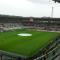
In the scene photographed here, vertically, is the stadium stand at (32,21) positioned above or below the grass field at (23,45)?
below

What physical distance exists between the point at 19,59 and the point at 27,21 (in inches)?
2427

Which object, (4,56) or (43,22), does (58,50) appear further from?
(43,22)

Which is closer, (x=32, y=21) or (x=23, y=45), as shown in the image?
(x=23, y=45)

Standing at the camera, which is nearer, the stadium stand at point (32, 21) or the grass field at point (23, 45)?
the grass field at point (23, 45)

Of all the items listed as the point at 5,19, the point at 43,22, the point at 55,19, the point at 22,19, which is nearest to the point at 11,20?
the point at 5,19

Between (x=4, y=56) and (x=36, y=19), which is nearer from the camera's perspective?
(x=4, y=56)

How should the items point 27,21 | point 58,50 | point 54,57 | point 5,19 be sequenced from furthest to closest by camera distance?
point 27,21, point 5,19, point 58,50, point 54,57

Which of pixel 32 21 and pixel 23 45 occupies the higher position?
pixel 23 45

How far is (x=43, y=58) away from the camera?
7664 mm

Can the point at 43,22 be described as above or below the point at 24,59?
below

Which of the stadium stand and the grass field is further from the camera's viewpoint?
the stadium stand

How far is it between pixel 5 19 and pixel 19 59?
57.6 m

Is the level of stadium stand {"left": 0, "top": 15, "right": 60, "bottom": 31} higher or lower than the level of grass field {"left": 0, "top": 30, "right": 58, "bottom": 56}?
lower

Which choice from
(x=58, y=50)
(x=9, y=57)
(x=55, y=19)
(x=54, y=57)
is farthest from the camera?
(x=55, y=19)
